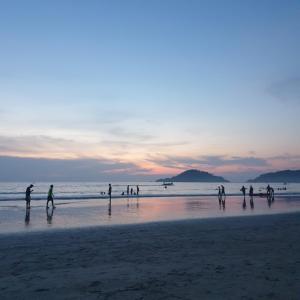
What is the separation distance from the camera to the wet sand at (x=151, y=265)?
757 cm

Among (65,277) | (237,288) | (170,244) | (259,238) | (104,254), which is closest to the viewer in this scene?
(237,288)

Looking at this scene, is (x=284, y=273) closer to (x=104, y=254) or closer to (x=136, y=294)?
(x=136, y=294)

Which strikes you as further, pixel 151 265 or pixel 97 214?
pixel 97 214

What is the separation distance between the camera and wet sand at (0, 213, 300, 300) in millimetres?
7566

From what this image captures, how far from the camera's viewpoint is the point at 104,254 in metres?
11.7

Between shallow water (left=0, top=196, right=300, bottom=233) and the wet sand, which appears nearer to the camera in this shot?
the wet sand

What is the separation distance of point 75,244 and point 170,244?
12.6 ft

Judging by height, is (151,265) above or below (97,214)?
below

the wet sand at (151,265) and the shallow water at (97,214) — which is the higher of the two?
the shallow water at (97,214)

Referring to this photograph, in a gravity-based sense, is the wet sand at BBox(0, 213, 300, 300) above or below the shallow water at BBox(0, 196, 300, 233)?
below

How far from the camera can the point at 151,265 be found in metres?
10.0

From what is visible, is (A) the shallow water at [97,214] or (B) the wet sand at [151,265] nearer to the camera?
(B) the wet sand at [151,265]

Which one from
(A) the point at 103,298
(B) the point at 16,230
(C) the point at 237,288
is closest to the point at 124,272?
(A) the point at 103,298

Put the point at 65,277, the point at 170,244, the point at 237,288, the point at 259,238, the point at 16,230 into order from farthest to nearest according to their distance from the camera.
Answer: the point at 16,230 → the point at 259,238 → the point at 170,244 → the point at 65,277 → the point at 237,288
